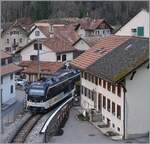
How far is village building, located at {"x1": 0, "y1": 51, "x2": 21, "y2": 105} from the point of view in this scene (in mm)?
33688

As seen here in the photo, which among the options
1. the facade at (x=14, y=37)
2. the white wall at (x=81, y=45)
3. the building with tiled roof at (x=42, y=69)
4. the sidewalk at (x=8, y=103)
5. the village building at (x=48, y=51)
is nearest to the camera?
the sidewalk at (x=8, y=103)

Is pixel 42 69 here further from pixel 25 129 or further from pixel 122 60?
pixel 25 129

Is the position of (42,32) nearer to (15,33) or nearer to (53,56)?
(15,33)

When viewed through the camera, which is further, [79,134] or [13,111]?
[13,111]

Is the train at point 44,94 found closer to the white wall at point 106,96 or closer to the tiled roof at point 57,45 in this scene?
the white wall at point 106,96

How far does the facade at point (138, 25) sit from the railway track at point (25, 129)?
333 inches

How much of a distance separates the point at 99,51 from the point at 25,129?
879 cm

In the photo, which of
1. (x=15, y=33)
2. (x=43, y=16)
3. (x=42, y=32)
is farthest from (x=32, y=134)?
(x=43, y=16)

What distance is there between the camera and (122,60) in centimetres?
2678

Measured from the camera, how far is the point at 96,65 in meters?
29.0

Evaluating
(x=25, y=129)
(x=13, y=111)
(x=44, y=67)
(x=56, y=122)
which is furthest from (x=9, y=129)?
(x=44, y=67)

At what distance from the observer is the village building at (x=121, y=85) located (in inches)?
957

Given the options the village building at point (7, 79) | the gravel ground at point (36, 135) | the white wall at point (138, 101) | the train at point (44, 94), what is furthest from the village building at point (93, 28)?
the white wall at point (138, 101)

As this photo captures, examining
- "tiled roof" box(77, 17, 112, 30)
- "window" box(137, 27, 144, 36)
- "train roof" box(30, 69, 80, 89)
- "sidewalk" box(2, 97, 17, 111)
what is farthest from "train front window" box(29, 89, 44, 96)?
"tiled roof" box(77, 17, 112, 30)
